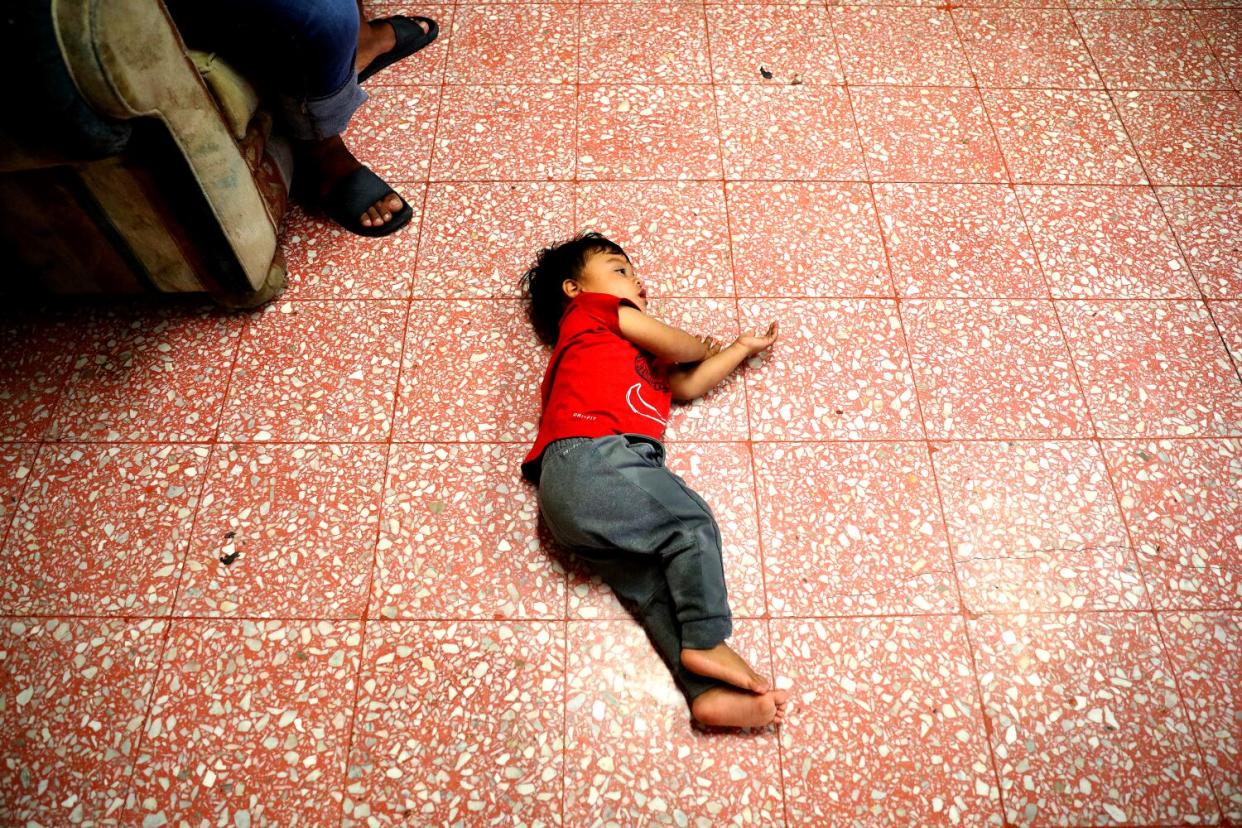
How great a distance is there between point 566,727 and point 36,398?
1.22 m

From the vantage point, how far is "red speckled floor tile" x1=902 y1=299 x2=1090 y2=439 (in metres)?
1.47

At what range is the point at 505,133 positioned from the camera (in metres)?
1.83

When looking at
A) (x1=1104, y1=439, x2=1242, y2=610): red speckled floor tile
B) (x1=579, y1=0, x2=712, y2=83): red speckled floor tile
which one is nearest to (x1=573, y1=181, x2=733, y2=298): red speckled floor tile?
(x1=579, y1=0, x2=712, y2=83): red speckled floor tile

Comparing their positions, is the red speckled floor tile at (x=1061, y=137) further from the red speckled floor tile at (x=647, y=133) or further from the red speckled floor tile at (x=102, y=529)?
the red speckled floor tile at (x=102, y=529)

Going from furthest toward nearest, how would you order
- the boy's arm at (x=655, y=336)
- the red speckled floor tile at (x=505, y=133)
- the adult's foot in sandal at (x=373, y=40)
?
1. the adult's foot in sandal at (x=373, y=40)
2. the red speckled floor tile at (x=505, y=133)
3. the boy's arm at (x=655, y=336)

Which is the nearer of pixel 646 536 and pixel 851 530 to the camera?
pixel 646 536

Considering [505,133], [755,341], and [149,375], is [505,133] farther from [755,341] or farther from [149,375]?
[149,375]

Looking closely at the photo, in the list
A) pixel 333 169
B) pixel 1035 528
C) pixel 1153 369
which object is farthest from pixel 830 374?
pixel 333 169

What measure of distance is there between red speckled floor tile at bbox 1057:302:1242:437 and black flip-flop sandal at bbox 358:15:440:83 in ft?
5.65

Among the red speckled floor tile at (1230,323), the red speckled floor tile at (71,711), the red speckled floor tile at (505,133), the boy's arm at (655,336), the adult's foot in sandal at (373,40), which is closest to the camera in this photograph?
the red speckled floor tile at (71,711)

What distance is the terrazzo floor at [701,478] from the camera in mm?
1165

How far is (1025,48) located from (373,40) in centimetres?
177

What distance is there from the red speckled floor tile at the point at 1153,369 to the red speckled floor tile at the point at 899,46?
78 cm

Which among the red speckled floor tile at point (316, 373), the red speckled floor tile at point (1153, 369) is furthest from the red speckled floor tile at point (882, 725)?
the red speckled floor tile at point (316, 373)
